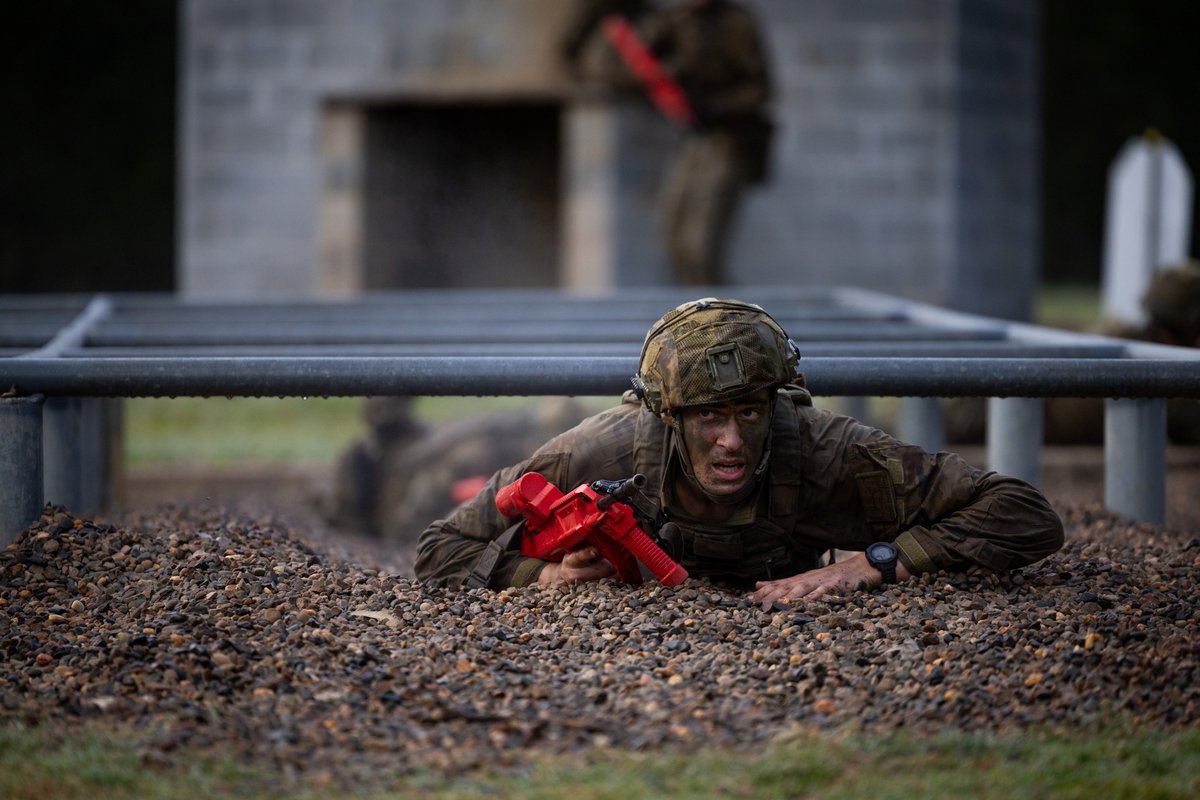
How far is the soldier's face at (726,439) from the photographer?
3480 millimetres

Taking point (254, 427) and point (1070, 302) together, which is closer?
point (254, 427)

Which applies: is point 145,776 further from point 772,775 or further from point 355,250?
point 355,250

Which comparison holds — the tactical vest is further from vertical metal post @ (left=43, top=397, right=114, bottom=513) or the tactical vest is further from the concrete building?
the concrete building

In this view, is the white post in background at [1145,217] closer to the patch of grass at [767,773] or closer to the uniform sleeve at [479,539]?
the uniform sleeve at [479,539]

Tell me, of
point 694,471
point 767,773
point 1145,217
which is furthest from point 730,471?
point 1145,217

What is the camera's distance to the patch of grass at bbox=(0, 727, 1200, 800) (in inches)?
95.0

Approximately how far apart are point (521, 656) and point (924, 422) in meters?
2.80

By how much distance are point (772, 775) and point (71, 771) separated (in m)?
1.13

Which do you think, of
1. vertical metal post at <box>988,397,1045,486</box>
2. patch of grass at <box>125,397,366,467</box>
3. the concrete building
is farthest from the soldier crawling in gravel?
the concrete building

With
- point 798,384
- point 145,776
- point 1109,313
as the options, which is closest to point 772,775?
point 145,776

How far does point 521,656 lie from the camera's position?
10.1 ft

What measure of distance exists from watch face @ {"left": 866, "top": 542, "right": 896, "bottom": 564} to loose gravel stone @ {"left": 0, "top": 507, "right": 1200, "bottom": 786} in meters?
0.09

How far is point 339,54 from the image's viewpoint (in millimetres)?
12453

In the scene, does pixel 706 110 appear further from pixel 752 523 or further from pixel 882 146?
pixel 752 523
